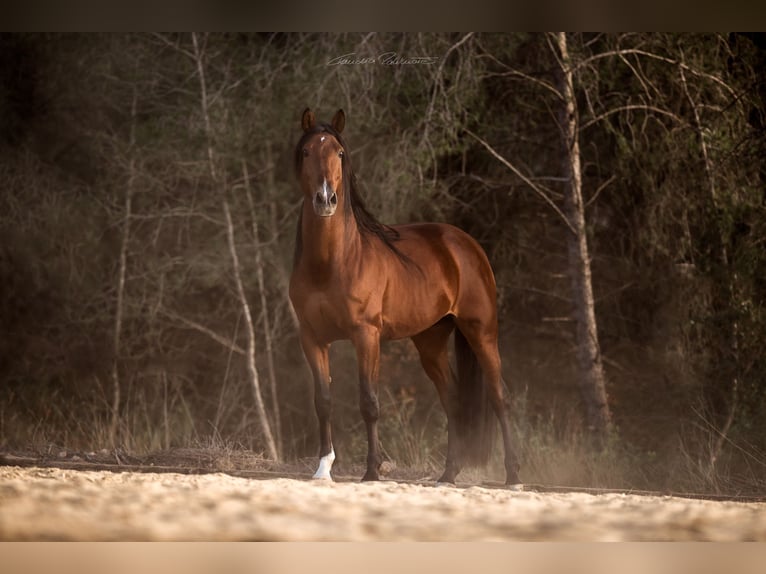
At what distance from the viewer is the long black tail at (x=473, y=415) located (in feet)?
18.2

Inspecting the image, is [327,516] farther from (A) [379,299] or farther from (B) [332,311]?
(A) [379,299]

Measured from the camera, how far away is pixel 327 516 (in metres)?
3.54

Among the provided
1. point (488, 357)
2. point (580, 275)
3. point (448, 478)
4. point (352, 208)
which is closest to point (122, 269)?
point (580, 275)

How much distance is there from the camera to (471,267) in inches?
224

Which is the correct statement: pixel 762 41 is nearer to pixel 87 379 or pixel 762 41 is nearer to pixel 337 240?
pixel 337 240

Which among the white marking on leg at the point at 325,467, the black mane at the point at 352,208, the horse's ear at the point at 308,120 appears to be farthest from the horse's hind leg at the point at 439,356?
the horse's ear at the point at 308,120

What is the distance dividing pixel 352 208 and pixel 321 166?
1.75 ft

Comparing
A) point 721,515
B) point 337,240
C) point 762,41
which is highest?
point 762,41

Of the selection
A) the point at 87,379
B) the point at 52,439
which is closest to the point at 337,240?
the point at 52,439

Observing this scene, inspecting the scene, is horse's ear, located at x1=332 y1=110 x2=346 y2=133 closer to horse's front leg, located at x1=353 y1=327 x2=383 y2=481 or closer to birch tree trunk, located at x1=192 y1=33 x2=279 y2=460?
horse's front leg, located at x1=353 y1=327 x2=383 y2=481

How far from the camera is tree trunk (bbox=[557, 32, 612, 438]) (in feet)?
25.1

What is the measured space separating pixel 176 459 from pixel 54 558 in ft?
8.46

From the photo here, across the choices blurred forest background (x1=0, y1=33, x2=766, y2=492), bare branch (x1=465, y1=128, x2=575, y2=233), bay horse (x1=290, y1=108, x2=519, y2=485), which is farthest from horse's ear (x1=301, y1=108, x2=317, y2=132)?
bare branch (x1=465, y1=128, x2=575, y2=233)

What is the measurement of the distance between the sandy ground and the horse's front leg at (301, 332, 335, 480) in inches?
28.2
